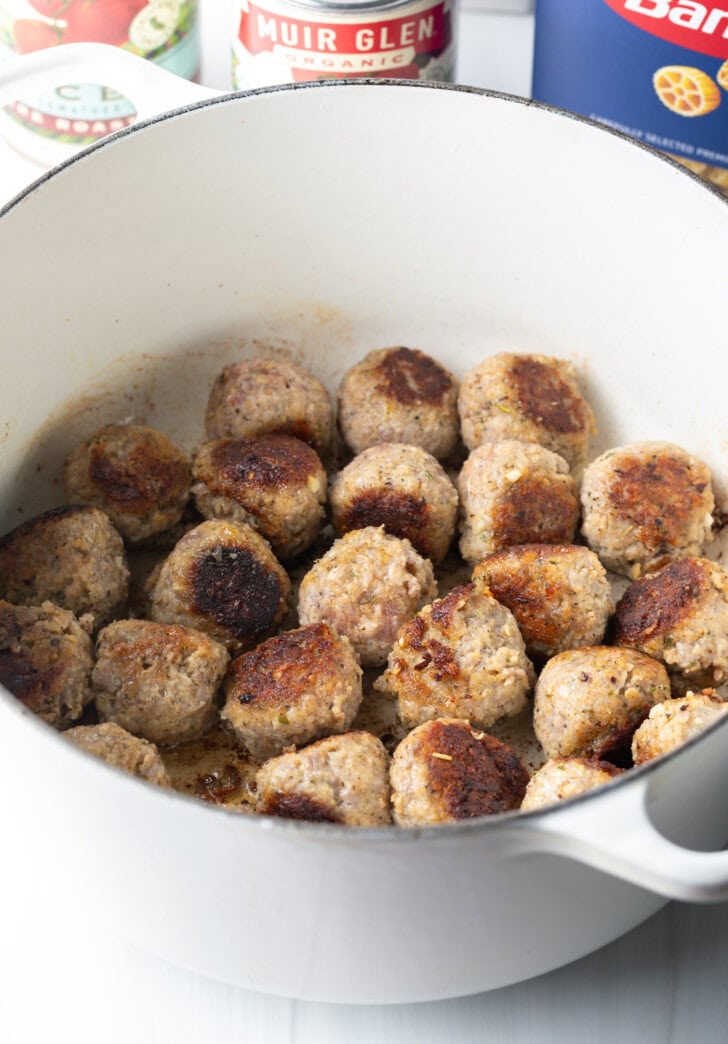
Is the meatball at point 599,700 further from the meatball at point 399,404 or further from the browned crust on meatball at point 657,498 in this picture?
the meatball at point 399,404

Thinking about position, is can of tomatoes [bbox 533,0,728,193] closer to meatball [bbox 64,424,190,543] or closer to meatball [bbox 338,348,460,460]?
meatball [bbox 338,348,460,460]

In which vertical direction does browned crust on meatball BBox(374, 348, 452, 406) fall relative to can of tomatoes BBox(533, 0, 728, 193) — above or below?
below

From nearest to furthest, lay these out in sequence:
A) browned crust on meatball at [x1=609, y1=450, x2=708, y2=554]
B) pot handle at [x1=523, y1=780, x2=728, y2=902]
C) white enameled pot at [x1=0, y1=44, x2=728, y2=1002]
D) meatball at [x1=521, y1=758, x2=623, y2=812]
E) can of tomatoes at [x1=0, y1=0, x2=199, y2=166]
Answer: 1. pot handle at [x1=523, y1=780, x2=728, y2=902]
2. white enameled pot at [x1=0, y1=44, x2=728, y2=1002]
3. meatball at [x1=521, y1=758, x2=623, y2=812]
4. browned crust on meatball at [x1=609, y1=450, x2=708, y2=554]
5. can of tomatoes at [x1=0, y1=0, x2=199, y2=166]

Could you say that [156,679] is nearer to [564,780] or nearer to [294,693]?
[294,693]

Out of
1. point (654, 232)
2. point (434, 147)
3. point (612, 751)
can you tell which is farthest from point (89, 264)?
point (612, 751)

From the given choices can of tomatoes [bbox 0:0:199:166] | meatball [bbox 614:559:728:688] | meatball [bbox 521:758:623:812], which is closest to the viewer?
meatball [bbox 521:758:623:812]

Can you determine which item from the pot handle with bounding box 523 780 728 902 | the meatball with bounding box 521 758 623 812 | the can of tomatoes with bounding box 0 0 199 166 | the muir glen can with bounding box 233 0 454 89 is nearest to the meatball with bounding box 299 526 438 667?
the meatball with bounding box 521 758 623 812

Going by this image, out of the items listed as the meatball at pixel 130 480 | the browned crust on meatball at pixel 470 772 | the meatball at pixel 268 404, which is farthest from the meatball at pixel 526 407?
the browned crust on meatball at pixel 470 772
